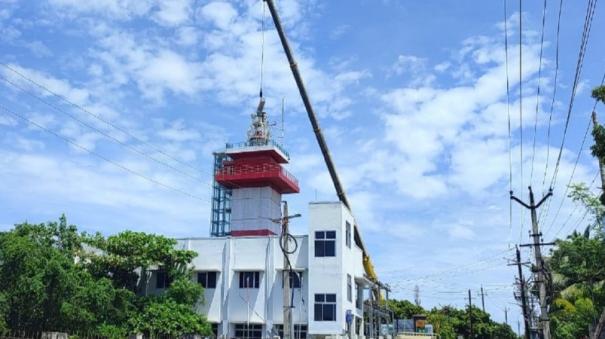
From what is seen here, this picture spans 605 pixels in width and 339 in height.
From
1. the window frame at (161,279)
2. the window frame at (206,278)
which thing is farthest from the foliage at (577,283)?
the window frame at (161,279)

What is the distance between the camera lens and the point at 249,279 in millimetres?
42812

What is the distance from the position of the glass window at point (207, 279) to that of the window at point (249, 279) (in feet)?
6.85

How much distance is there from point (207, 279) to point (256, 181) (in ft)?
40.8

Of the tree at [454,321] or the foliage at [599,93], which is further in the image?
the tree at [454,321]

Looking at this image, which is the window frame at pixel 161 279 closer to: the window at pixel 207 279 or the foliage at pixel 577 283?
the window at pixel 207 279

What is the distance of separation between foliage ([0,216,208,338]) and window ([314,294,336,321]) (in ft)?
24.8

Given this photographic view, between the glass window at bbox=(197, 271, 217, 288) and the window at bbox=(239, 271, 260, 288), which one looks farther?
the glass window at bbox=(197, 271, 217, 288)

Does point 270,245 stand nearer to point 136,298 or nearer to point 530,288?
point 136,298

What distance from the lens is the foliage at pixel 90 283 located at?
30.9m

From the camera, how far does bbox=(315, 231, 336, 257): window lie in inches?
1612

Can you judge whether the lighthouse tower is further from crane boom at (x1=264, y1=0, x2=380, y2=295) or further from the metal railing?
crane boom at (x1=264, y1=0, x2=380, y2=295)

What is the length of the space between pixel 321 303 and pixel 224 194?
119ft

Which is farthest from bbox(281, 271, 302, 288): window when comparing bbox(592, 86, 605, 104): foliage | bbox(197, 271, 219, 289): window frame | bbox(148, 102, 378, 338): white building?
bbox(592, 86, 605, 104): foliage

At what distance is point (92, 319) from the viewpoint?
34.2 meters
